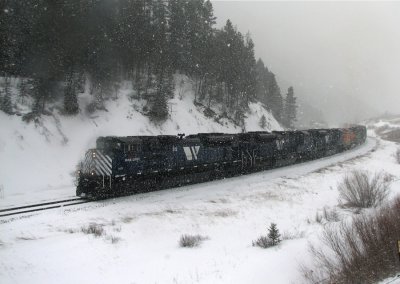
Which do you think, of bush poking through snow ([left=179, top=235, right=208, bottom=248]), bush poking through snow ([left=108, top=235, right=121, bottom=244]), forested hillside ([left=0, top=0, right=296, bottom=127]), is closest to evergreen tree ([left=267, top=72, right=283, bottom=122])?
forested hillside ([left=0, top=0, right=296, bottom=127])

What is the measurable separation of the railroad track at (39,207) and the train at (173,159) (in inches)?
34.3

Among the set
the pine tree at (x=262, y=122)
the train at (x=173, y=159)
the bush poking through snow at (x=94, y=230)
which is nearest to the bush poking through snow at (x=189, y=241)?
the bush poking through snow at (x=94, y=230)

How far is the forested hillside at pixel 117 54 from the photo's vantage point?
34.7m

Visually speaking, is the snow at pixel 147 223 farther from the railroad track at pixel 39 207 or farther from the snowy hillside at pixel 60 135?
the railroad track at pixel 39 207

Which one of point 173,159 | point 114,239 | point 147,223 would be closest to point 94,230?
point 114,239

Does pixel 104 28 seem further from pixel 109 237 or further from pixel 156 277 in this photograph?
pixel 156 277

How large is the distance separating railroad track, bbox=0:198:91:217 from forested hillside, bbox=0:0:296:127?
1541 centimetres

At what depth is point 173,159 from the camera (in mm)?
24688

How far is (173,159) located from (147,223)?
27.7 feet

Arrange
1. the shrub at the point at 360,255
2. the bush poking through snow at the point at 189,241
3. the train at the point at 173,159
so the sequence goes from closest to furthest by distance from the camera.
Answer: the shrub at the point at 360,255 < the bush poking through snow at the point at 189,241 < the train at the point at 173,159

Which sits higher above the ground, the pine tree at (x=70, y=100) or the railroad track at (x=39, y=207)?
the pine tree at (x=70, y=100)

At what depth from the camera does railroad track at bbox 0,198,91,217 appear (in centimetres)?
1715

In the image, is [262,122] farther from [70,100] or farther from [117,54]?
[70,100]

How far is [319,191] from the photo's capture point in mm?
26922
